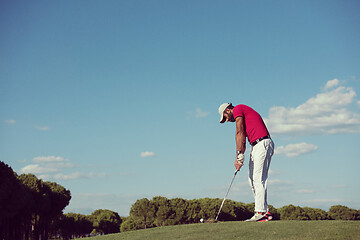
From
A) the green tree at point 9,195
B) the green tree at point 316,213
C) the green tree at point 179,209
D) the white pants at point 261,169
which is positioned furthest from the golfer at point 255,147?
the green tree at point 316,213

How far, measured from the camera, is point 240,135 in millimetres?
12750

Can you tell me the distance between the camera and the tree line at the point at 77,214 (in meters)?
42.8

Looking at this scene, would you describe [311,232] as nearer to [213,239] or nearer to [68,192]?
[213,239]

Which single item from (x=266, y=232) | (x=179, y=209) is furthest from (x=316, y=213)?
(x=266, y=232)

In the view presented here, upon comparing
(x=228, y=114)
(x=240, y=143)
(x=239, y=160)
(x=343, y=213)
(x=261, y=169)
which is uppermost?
(x=228, y=114)

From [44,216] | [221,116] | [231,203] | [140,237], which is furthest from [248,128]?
[231,203]

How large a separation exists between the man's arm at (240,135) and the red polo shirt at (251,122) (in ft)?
0.65

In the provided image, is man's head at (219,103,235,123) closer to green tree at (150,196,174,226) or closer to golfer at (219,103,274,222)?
golfer at (219,103,274,222)

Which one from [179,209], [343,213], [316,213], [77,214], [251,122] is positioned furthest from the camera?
[77,214]

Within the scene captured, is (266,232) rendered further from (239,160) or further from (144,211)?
(144,211)

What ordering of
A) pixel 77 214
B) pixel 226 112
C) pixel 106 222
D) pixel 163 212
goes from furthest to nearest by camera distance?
pixel 106 222, pixel 77 214, pixel 163 212, pixel 226 112

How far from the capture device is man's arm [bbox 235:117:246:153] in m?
12.7

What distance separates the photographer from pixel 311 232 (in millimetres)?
11000

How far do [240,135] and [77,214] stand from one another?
90.3 m
